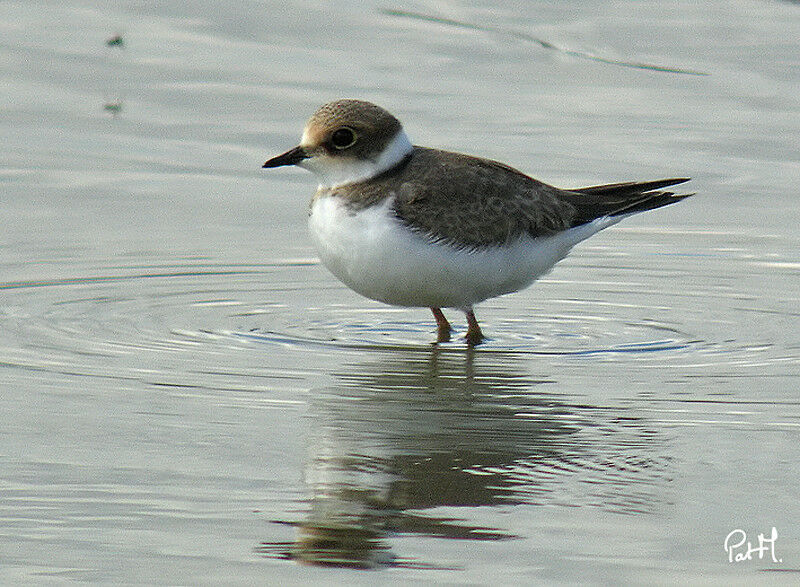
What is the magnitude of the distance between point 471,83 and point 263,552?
7906mm

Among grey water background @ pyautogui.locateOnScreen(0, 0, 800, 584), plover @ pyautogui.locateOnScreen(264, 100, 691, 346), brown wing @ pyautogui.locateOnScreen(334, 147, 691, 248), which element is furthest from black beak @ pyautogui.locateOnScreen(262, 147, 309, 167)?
grey water background @ pyautogui.locateOnScreen(0, 0, 800, 584)

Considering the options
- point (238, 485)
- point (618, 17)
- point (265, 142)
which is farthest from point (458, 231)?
point (618, 17)

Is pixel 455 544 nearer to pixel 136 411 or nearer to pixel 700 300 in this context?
pixel 136 411

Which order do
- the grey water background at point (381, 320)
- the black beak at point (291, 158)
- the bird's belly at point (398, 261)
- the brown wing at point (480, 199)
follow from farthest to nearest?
1. the black beak at point (291, 158)
2. the brown wing at point (480, 199)
3. the bird's belly at point (398, 261)
4. the grey water background at point (381, 320)

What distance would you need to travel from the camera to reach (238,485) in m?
5.12

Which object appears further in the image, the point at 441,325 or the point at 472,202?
the point at 441,325

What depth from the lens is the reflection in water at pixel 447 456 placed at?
474 centimetres

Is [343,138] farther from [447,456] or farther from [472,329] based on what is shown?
[447,456]
